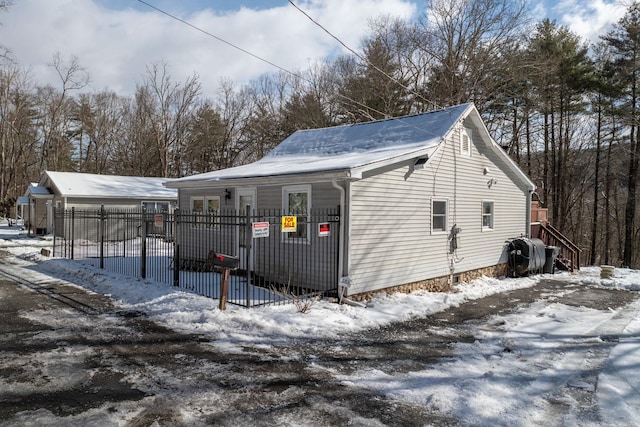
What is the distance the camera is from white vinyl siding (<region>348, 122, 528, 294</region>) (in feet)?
28.6

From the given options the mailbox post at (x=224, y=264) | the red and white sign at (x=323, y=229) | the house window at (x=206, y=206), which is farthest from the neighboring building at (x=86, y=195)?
the mailbox post at (x=224, y=264)

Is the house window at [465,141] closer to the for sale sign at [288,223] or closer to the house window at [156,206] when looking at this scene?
the for sale sign at [288,223]

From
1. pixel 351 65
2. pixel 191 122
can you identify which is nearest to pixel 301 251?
pixel 351 65

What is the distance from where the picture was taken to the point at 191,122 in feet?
123

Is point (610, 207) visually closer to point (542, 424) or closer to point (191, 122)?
point (542, 424)

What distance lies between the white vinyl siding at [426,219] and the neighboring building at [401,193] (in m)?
0.03

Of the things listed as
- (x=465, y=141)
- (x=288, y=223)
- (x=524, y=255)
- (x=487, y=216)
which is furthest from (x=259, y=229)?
(x=524, y=255)

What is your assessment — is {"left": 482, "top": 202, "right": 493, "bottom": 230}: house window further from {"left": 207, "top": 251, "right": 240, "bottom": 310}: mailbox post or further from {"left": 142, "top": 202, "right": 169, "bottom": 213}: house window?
{"left": 142, "top": 202, "right": 169, "bottom": 213}: house window

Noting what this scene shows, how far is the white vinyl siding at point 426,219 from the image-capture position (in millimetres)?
8711

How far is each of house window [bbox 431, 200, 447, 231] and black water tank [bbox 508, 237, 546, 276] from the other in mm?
4485

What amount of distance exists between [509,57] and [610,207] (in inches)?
618

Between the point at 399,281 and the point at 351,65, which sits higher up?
the point at 351,65

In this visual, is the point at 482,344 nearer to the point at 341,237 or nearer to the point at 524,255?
the point at 341,237

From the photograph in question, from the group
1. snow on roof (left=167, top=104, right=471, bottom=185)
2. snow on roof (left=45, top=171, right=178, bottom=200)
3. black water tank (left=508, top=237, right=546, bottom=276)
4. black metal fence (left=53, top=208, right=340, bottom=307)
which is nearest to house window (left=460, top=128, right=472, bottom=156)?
snow on roof (left=167, top=104, right=471, bottom=185)
